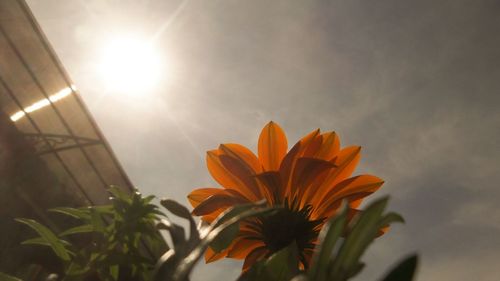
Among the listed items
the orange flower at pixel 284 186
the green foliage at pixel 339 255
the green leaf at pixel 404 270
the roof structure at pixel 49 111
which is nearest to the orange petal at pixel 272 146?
the orange flower at pixel 284 186

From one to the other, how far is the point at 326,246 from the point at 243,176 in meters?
0.49

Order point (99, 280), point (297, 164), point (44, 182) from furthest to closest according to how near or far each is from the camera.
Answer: point (44, 182), point (297, 164), point (99, 280)

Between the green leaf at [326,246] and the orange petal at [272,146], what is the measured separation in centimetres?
55

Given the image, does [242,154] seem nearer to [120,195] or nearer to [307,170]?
[307,170]

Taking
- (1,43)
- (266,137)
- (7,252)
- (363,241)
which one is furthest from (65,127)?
(363,241)

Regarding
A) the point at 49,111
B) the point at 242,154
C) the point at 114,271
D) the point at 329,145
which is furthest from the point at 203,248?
the point at 49,111

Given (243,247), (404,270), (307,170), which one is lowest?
(404,270)

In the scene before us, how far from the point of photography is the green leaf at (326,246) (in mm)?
281

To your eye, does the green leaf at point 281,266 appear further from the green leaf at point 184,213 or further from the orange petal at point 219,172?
the orange petal at point 219,172

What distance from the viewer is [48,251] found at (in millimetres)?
1363

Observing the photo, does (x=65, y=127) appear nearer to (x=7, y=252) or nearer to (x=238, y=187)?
(x=7, y=252)

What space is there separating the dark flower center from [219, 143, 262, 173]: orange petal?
11cm

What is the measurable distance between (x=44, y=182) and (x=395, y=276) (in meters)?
4.78

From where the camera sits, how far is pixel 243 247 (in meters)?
0.83
